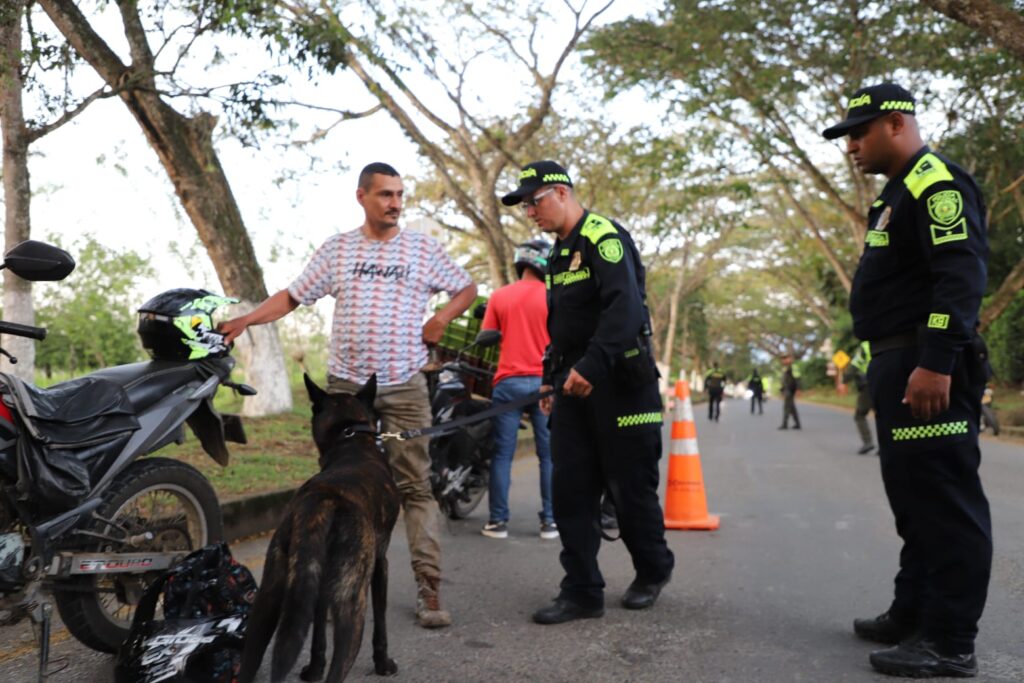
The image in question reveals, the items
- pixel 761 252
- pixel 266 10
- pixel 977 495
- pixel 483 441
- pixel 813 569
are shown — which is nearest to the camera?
pixel 977 495

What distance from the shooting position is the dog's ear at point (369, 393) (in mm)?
3771

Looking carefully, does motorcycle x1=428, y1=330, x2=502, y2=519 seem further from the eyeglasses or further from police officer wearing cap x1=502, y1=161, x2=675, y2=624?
the eyeglasses

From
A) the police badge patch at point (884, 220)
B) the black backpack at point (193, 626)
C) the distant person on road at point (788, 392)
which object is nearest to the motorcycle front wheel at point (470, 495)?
the black backpack at point (193, 626)

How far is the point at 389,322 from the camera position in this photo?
4141 millimetres

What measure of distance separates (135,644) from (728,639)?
7.74 feet

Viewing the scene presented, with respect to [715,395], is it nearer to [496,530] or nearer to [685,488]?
[685,488]

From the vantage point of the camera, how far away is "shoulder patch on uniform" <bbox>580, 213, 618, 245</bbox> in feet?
13.5

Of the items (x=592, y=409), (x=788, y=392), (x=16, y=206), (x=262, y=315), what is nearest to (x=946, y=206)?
(x=592, y=409)

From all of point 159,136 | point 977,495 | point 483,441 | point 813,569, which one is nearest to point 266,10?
point 159,136

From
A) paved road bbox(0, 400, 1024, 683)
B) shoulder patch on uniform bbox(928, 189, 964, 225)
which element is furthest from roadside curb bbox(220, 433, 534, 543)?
shoulder patch on uniform bbox(928, 189, 964, 225)

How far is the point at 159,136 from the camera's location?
1141cm

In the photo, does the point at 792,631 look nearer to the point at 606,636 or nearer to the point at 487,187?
the point at 606,636

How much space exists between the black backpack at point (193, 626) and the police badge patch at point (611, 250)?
6.58 ft

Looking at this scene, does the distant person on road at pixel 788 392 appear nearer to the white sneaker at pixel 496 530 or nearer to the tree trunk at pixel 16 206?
the white sneaker at pixel 496 530
